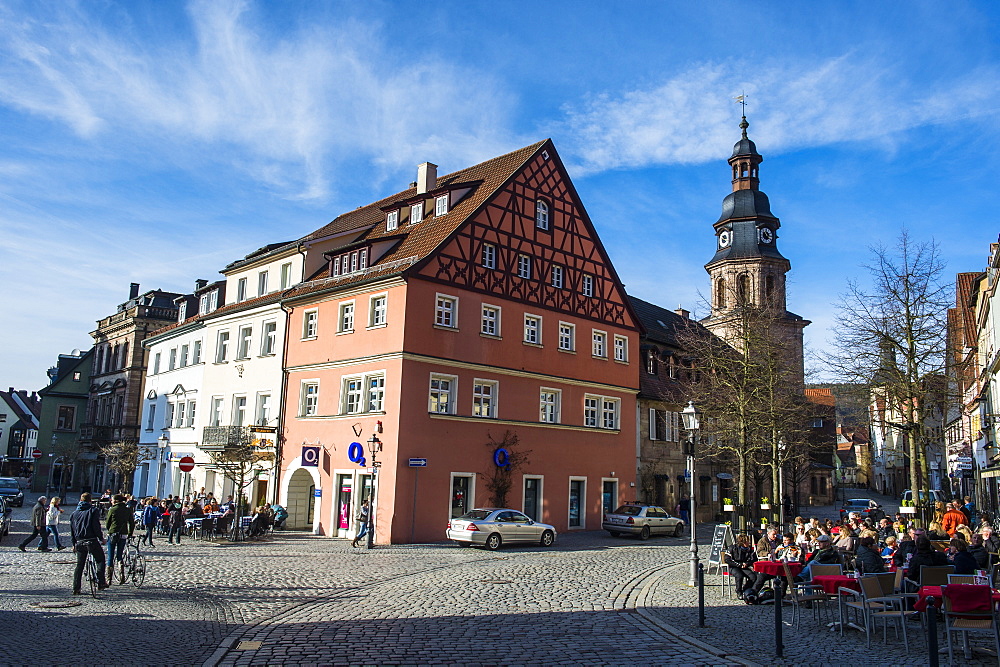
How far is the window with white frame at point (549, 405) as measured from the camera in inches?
1296

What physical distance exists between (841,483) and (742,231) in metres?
73.3

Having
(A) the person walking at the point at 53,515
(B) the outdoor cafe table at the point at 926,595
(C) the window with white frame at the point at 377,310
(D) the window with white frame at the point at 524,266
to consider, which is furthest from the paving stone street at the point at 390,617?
(D) the window with white frame at the point at 524,266

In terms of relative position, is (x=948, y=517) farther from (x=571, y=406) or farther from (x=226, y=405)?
(x=226, y=405)

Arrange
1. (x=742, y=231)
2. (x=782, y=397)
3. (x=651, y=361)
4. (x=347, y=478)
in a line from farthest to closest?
(x=742, y=231) → (x=651, y=361) → (x=782, y=397) → (x=347, y=478)

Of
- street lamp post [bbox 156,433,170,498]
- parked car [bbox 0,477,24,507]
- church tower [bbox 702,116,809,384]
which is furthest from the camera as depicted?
church tower [bbox 702,116,809,384]

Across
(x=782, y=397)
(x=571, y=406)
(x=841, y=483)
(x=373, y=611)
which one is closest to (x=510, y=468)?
(x=571, y=406)

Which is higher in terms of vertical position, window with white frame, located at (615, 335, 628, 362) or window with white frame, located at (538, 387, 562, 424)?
window with white frame, located at (615, 335, 628, 362)

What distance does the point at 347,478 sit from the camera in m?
29.2

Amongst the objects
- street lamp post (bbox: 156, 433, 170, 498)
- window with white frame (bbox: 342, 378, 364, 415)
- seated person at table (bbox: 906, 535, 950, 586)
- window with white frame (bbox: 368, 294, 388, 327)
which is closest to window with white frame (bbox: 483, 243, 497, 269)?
window with white frame (bbox: 368, 294, 388, 327)

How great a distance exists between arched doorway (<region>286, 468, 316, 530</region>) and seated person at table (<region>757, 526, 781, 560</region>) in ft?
61.3

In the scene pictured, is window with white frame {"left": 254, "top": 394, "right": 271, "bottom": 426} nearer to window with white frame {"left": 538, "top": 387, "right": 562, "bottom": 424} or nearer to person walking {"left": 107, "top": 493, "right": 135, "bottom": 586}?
window with white frame {"left": 538, "top": 387, "right": 562, "bottom": 424}

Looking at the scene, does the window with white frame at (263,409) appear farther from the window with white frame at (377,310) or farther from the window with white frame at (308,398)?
the window with white frame at (377,310)

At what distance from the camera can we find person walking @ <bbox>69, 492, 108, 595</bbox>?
1456cm

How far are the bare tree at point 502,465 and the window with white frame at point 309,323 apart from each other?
8.32 m
